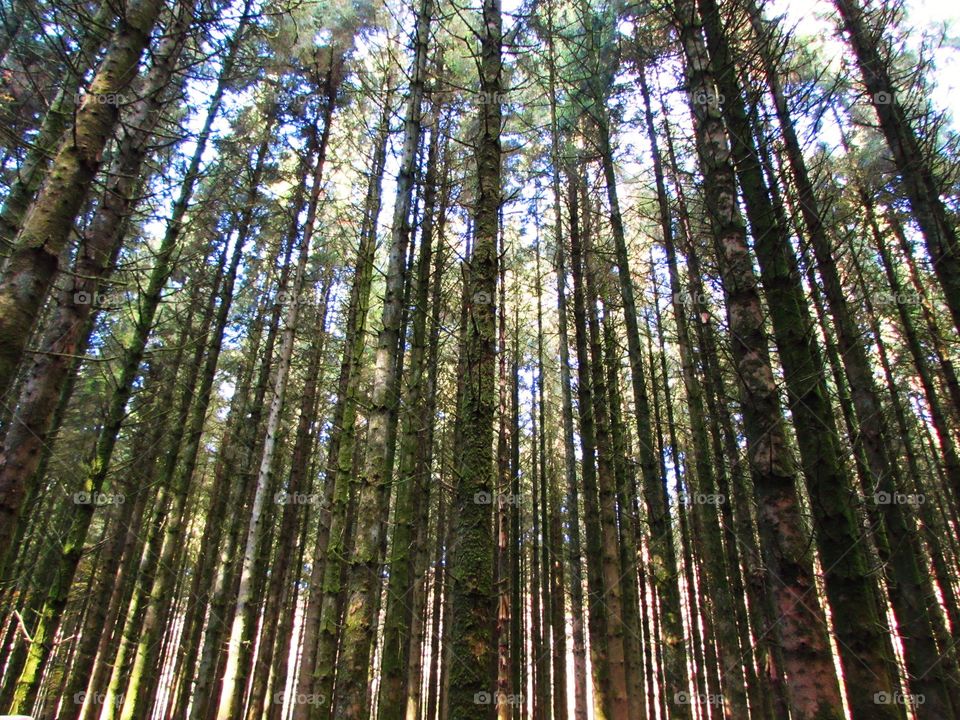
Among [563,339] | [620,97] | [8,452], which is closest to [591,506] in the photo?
[563,339]

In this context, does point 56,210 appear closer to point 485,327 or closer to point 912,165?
point 485,327

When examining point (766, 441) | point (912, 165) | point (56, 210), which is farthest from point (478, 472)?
point (912, 165)

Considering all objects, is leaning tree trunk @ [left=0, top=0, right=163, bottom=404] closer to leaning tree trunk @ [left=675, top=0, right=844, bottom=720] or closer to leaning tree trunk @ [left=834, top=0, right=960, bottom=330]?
leaning tree trunk @ [left=675, top=0, right=844, bottom=720]

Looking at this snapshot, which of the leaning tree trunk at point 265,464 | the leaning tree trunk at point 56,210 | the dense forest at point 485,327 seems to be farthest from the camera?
the leaning tree trunk at point 265,464

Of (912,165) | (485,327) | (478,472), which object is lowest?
(478,472)

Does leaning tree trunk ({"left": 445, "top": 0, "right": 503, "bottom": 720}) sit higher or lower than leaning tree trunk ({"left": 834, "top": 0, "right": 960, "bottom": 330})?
lower

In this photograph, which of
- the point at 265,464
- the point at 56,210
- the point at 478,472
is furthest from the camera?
the point at 265,464

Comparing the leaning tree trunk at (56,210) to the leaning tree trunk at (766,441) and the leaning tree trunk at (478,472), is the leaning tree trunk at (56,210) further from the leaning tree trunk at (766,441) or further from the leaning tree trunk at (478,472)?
the leaning tree trunk at (766,441)

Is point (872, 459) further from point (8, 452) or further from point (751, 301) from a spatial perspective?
point (8, 452)

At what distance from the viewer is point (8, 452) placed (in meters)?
3.88

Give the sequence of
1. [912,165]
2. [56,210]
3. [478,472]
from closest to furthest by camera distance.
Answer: [56,210] → [478,472] → [912,165]

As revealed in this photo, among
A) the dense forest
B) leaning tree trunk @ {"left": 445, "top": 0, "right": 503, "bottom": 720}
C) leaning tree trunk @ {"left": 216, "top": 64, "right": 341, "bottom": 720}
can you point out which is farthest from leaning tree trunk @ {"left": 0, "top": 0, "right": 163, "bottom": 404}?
leaning tree trunk @ {"left": 216, "top": 64, "right": 341, "bottom": 720}

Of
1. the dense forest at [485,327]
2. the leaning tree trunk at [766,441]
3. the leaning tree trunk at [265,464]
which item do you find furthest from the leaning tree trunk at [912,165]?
the leaning tree trunk at [265,464]

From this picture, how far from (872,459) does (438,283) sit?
8.24 m
